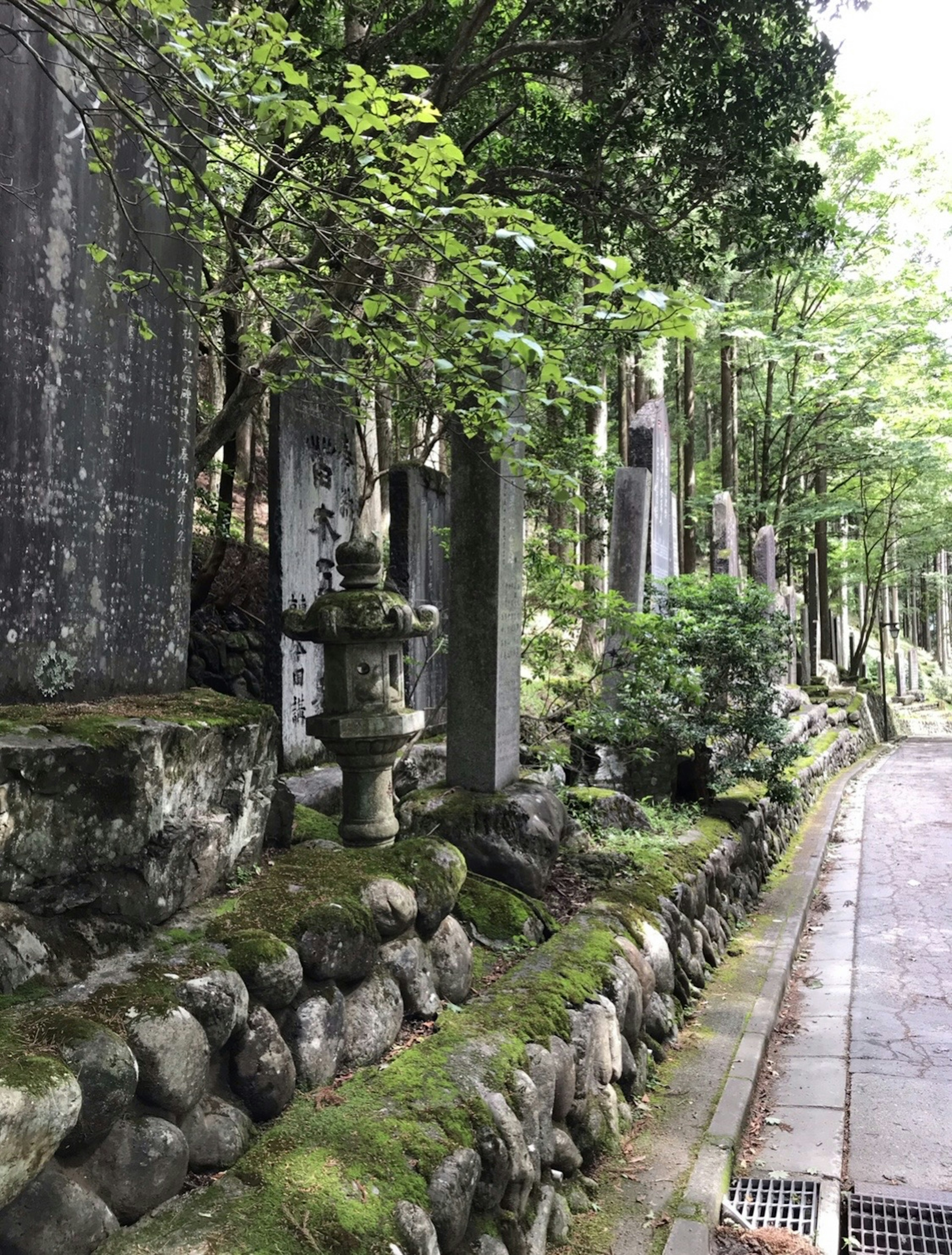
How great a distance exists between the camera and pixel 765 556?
79.0 feet

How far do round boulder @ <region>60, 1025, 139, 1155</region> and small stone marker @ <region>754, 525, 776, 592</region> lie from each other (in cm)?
2264

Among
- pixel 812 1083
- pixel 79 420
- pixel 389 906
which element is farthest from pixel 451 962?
pixel 79 420

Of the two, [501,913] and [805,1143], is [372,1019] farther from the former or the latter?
[805,1143]

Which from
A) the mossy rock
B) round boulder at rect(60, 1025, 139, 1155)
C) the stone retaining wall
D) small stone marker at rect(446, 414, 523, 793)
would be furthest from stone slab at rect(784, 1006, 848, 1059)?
round boulder at rect(60, 1025, 139, 1155)

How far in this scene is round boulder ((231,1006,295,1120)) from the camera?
316 centimetres

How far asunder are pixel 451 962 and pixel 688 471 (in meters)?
24.3

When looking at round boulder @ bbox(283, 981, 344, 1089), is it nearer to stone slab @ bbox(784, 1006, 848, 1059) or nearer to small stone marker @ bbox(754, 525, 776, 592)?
stone slab @ bbox(784, 1006, 848, 1059)

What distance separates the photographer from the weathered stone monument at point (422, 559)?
9781 mm

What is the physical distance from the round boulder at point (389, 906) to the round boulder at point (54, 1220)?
1.71 metres

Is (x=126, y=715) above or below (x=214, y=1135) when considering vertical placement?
above

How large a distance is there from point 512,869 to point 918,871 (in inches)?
302

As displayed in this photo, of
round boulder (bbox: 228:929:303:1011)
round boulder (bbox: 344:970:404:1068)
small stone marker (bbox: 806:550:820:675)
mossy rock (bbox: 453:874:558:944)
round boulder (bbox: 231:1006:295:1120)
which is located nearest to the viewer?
round boulder (bbox: 231:1006:295:1120)

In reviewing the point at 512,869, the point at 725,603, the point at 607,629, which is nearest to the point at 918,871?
the point at 725,603

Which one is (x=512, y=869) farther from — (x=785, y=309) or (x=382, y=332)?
(x=785, y=309)
